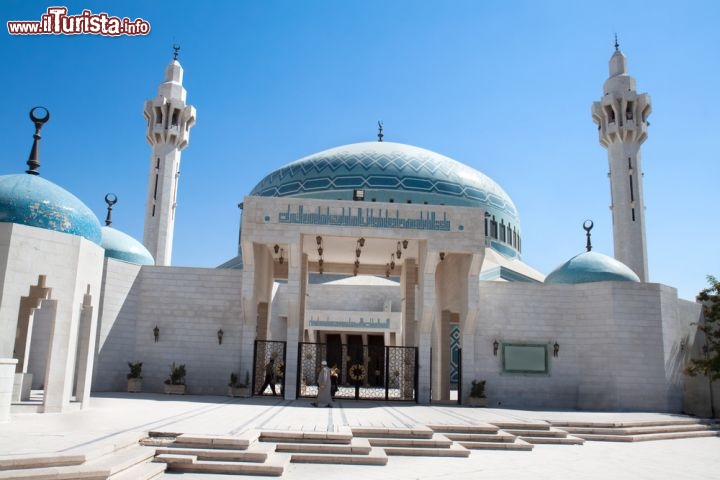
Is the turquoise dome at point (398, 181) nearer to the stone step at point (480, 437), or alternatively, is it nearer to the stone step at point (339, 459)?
the stone step at point (480, 437)

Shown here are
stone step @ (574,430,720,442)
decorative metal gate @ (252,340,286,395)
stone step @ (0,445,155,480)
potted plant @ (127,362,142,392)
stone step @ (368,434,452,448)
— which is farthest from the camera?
decorative metal gate @ (252,340,286,395)

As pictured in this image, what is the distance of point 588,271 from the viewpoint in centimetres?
1861

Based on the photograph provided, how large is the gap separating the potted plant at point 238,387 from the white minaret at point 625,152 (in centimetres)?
1681

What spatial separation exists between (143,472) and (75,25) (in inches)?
421

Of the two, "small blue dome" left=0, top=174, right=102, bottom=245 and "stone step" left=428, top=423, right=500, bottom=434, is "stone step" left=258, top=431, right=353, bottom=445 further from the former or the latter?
"small blue dome" left=0, top=174, right=102, bottom=245

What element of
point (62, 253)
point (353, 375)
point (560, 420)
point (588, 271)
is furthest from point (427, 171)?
point (62, 253)

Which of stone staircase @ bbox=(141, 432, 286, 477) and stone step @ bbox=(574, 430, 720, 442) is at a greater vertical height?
stone staircase @ bbox=(141, 432, 286, 477)

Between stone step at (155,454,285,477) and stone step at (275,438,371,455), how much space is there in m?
1.17

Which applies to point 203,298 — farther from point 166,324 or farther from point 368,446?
point 368,446

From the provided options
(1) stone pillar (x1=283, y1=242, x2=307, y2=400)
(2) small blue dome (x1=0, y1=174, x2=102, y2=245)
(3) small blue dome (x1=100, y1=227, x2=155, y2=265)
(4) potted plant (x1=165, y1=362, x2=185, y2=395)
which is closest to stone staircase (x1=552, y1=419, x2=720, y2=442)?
(1) stone pillar (x1=283, y1=242, x2=307, y2=400)

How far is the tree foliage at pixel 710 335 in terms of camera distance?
16.8 m

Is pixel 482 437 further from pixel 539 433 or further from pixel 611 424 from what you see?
pixel 611 424

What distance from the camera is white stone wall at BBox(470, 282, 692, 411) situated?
1695 centimetres

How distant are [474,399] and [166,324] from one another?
8.69m
